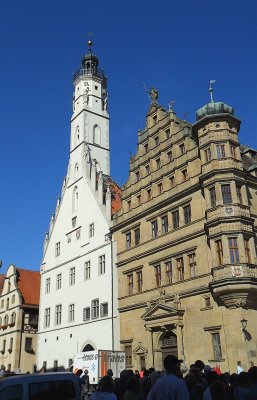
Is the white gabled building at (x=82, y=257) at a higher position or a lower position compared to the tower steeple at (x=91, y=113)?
lower

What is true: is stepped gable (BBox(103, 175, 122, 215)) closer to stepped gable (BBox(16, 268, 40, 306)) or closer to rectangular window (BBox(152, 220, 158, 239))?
rectangular window (BBox(152, 220, 158, 239))

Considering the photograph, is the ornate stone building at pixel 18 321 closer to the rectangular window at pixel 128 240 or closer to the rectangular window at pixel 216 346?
the rectangular window at pixel 128 240

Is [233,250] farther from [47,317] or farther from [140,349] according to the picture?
[47,317]

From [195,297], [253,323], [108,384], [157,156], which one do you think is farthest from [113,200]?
[108,384]

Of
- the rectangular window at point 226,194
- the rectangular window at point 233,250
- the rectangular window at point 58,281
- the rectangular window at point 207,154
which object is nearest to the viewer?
the rectangular window at point 233,250

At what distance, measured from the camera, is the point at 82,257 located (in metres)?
38.8

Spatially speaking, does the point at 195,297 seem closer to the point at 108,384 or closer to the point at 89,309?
the point at 89,309

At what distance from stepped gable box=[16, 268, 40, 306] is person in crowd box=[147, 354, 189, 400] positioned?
43195 millimetres

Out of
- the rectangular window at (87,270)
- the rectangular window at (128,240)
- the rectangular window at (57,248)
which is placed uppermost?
the rectangular window at (57,248)

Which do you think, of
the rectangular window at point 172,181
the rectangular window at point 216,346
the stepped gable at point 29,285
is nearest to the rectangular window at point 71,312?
the stepped gable at point 29,285

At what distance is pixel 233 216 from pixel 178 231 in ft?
16.0

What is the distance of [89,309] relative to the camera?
3581cm

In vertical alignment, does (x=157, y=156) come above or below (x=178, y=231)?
above

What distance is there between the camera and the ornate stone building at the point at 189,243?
24.1 m
